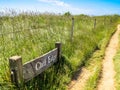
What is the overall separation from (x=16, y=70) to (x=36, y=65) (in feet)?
2.52

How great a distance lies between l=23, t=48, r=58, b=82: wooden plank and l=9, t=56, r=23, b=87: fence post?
0.18 meters

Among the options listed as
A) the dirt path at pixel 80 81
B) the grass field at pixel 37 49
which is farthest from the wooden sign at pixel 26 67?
the dirt path at pixel 80 81

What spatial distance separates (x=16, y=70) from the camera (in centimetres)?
347

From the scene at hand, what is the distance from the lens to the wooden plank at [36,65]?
3863 millimetres

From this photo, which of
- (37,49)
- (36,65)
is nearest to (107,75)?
(37,49)

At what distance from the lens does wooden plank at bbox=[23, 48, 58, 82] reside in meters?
3.86

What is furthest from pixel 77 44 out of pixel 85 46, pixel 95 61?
pixel 95 61

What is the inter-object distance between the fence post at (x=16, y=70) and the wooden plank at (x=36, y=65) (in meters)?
0.18

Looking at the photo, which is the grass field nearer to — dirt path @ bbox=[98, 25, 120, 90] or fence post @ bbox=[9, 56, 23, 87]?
fence post @ bbox=[9, 56, 23, 87]

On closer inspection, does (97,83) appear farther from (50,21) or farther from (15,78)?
(50,21)

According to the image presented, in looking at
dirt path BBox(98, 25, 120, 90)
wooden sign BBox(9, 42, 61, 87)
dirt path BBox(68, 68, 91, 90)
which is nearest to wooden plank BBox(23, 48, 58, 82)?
wooden sign BBox(9, 42, 61, 87)

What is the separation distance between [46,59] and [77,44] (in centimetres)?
340

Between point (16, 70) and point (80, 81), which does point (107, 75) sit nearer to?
point (80, 81)

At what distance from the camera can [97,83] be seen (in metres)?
5.36
